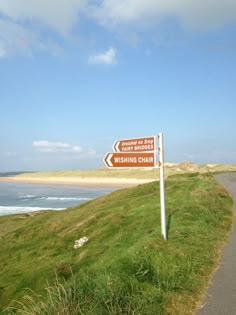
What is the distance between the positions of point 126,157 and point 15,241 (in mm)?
11038

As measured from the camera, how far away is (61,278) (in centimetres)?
1010

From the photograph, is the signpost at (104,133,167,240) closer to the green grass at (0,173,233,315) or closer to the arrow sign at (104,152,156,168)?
the arrow sign at (104,152,156,168)

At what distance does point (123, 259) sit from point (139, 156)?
2711mm

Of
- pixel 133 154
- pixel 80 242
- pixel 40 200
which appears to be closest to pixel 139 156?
pixel 133 154

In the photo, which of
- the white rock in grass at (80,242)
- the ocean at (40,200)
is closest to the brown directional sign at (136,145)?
the white rock in grass at (80,242)

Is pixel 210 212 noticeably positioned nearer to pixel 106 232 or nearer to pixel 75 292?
pixel 106 232

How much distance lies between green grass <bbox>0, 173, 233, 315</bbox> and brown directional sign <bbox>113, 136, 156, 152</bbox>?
7.90ft

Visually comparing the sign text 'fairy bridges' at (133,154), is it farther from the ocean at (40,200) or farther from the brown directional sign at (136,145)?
the ocean at (40,200)

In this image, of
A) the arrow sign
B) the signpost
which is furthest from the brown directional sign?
the arrow sign

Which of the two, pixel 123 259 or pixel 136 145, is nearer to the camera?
pixel 123 259

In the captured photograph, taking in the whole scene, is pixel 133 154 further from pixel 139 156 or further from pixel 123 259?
pixel 123 259

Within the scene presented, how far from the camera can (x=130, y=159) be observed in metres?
9.30

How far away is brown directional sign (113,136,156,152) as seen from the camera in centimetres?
916

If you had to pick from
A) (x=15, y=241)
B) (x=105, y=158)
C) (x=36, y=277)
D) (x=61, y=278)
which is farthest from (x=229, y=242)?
(x=15, y=241)
